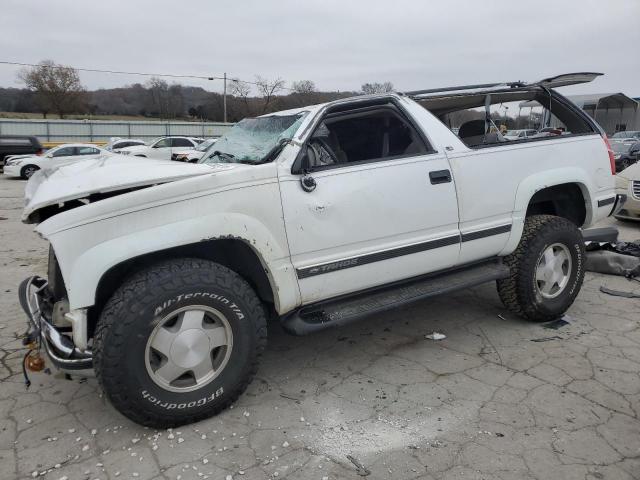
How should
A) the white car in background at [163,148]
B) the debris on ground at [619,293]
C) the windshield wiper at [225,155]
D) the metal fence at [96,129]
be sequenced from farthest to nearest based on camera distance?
the metal fence at [96,129]
the white car in background at [163,148]
the debris on ground at [619,293]
the windshield wiper at [225,155]

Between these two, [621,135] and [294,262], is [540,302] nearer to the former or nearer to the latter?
[294,262]

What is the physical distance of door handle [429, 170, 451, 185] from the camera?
10.8 ft

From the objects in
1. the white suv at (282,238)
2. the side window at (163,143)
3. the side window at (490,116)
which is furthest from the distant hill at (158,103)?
the white suv at (282,238)

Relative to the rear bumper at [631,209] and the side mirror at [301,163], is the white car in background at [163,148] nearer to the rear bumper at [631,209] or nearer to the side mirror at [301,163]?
the rear bumper at [631,209]

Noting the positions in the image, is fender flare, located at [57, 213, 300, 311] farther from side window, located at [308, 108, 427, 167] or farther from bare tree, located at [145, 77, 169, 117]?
bare tree, located at [145, 77, 169, 117]

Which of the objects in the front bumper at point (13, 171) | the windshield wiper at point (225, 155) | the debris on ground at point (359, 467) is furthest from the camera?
the front bumper at point (13, 171)

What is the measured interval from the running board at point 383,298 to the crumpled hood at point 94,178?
1.05 meters

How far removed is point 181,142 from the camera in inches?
1006

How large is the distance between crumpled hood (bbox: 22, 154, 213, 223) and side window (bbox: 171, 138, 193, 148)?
2337 centimetres

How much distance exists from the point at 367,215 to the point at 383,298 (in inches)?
23.6

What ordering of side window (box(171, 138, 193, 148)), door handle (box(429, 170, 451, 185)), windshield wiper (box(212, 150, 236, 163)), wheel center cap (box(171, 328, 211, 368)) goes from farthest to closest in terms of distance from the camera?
1. side window (box(171, 138, 193, 148))
2. windshield wiper (box(212, 150, 236, 163))
3. door handle (box(429, 170, 451, 185))
4. wheel center cap (box(171, 328, 211, 368))

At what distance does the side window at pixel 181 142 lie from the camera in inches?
996

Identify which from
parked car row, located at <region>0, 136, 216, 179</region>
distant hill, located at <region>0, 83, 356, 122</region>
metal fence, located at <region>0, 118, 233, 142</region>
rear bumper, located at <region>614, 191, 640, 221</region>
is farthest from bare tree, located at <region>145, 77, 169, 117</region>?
rear bumper, located at <region>614, 191, 640, 221</region>

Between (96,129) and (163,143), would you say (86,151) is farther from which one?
(96,129)
